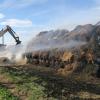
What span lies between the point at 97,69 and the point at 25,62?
39.9 ft

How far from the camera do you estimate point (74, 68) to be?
24781 millimetres

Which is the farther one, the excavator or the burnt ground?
the excavator

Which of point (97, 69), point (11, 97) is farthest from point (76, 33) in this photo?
point (11, 97)

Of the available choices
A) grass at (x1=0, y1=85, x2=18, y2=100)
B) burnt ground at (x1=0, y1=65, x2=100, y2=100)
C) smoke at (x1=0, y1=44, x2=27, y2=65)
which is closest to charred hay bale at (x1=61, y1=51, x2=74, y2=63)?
burnt ground at (x1=0, y1=65, x2=100, y2=100)

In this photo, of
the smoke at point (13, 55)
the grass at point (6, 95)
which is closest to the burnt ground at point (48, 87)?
the grass at point (6, 95)

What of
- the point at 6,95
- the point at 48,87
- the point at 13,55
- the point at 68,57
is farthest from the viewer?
the point at 13,55

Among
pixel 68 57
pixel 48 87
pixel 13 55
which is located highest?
pixel 68 57

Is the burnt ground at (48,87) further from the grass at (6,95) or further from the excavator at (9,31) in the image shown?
the excavator at (9,31)

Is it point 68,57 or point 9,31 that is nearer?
point 68,57

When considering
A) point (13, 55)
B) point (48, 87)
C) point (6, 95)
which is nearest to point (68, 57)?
point (48, 87)

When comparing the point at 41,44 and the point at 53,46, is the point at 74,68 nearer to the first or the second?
the point at 53,46

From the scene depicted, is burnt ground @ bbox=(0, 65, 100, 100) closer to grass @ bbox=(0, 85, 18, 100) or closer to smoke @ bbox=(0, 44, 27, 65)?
grass @ bbox=(0, 85, 18, 100)

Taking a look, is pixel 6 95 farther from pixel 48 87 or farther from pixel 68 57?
pixel 68 57

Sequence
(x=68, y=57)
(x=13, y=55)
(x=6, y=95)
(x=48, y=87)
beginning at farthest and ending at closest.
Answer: (x=13, y=55)
(x=68, y=57)
(x=48, y=87)
(x=6, y=95)
